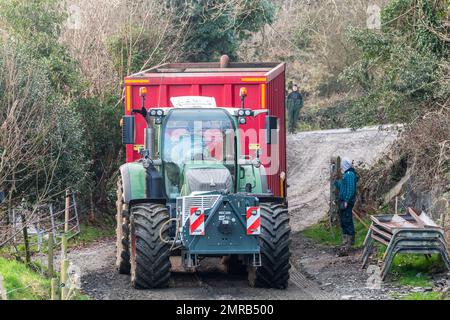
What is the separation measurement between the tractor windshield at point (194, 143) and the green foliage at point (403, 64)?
492 cm

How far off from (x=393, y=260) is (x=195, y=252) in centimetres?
402

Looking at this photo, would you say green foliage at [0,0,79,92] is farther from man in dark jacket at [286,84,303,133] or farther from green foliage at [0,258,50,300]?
man in dark jacket at [286,84,303,133]

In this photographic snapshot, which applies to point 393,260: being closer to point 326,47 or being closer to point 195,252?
point 195,252

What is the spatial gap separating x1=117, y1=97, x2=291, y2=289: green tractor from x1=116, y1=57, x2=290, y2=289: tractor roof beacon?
0.02 m

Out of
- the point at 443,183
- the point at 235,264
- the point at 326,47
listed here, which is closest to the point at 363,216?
the point at 443,183

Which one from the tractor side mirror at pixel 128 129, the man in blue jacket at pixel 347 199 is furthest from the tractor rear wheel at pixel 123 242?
the man in blue jacket at pixel 347 199

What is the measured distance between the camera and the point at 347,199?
1805cm

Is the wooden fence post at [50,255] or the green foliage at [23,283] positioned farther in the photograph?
the wooden fence post at [50,255]

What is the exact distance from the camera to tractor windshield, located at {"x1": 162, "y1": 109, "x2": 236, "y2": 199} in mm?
15109

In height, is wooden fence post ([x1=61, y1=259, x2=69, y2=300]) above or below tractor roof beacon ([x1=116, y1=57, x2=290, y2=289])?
below

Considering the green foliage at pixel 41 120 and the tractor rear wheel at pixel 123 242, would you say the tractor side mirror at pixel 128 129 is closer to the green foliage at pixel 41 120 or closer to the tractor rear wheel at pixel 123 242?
the tractor rear wheel at pixel 123 242

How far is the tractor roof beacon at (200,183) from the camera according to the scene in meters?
13.8

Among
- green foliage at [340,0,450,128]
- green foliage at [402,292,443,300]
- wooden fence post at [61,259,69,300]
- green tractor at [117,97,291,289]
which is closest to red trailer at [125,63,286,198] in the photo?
green tractor at [117,97,291,289]

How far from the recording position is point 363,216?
20.4 meters
